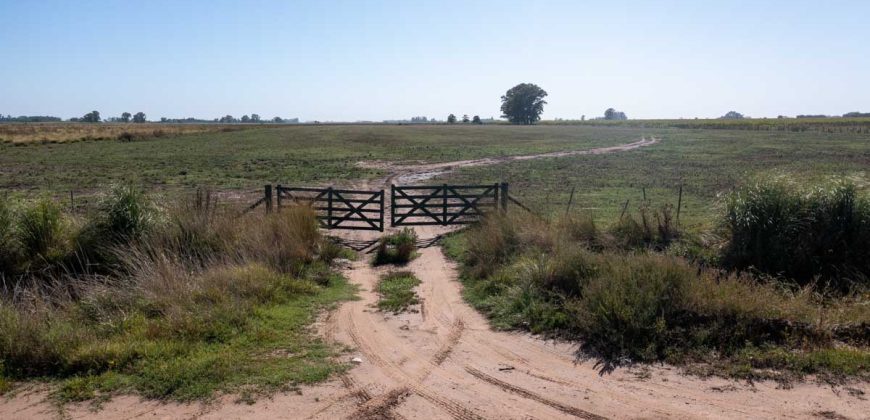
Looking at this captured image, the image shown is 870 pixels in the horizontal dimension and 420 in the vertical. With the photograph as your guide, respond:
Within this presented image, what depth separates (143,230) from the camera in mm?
13234

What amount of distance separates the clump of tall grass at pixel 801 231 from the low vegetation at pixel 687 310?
5 centimetres

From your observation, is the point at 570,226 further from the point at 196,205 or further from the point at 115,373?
the point at 115,373

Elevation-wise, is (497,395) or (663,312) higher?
(663,312)

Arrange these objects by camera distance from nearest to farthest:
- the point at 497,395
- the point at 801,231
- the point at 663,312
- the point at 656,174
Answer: the point at 497,395, the point at 663,312, the point at 801,231, the point at 656,174

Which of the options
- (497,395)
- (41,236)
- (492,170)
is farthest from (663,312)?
(492,170)

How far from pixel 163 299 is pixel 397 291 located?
4.48 metres

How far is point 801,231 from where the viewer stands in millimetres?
12523

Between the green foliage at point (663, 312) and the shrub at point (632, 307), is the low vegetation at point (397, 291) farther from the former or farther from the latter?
the shrub at point (632, 307)

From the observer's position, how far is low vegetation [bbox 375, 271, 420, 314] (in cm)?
1080

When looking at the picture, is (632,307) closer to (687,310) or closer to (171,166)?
(687,310)

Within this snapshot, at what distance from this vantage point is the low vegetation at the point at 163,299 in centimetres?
736

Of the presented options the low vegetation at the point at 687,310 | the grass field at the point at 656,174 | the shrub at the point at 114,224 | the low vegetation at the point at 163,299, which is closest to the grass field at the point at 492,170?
the grass field at the point at 656,174

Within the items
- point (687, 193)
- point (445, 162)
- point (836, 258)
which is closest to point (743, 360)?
point (836, 258)

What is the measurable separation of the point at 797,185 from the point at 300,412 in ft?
40.6
